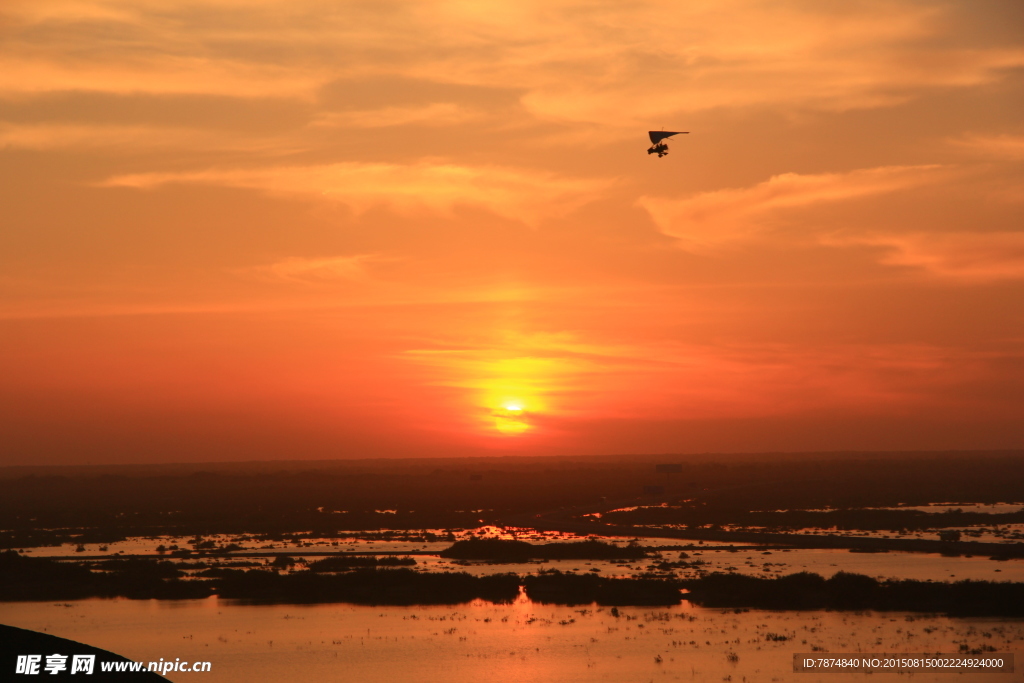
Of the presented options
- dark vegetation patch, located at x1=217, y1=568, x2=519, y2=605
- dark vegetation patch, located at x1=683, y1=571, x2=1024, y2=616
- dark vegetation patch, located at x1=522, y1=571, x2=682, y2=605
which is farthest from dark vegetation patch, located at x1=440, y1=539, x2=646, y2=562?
dark vegetation patch, located at x1=683, y1=571, x2=1024, y2=616

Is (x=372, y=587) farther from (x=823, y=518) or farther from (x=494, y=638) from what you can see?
(x=823, y=518)

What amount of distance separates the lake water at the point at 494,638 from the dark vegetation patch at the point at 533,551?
64.1ft

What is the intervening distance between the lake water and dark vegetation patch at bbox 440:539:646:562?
1955 centimetres

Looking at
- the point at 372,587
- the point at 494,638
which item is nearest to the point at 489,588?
the point at 372,587

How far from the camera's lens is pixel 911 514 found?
383 ft

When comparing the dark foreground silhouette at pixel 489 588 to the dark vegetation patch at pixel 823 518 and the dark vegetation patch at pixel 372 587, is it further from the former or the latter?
the dark vegetation patch at pixel 823 518

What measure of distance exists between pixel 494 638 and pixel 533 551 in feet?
110

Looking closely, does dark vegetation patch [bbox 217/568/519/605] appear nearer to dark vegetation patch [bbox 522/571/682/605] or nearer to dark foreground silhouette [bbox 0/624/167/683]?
dark vegetation patch [bbox 522/571/682/605]

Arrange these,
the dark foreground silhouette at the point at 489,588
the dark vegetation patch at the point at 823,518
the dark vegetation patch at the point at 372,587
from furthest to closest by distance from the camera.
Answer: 1. the dark vegetation patch at the point at 823,518
2. the dark vegetation patch at the point at 372,587
3. the dark foreground silhouette at the point at 489,588

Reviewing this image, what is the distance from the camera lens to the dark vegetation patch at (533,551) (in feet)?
260

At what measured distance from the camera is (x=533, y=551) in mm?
82938

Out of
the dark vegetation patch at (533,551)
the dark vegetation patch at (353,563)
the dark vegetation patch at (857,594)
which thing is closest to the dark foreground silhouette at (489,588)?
the dark vegetation patch at (857,594)

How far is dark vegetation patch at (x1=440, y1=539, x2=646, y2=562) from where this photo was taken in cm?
7931

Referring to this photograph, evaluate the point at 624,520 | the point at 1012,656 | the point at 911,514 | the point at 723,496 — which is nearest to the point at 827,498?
the point at 723,496
